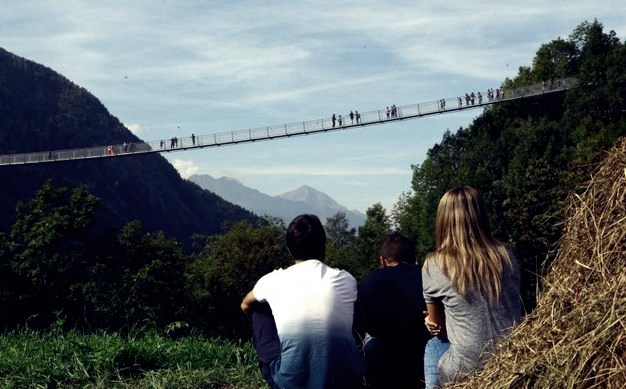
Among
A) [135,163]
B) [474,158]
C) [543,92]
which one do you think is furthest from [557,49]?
[135,163]

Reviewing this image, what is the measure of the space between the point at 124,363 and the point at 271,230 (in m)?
49.9

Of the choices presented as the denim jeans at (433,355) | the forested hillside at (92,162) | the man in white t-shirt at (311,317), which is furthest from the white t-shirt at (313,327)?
the forested hillside at (92,162)

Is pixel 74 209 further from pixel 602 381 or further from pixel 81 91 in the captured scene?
pixel 81 91

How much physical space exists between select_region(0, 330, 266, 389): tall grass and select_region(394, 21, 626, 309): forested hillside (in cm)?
3067

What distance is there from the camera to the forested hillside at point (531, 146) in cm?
4422

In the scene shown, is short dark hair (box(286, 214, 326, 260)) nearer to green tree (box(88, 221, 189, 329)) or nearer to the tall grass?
the tall grass

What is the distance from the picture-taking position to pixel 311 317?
15.6 feet

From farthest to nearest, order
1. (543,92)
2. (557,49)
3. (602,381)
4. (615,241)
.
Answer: (557,49)
(543,92)
(615,241)
(602,381)

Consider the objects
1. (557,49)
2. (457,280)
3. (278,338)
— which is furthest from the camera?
(557,49)

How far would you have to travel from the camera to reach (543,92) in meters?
54.7

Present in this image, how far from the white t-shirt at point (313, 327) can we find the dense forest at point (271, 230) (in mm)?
32686

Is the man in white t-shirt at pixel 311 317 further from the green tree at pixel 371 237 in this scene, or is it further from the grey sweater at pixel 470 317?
the green tree at pixel 371 237

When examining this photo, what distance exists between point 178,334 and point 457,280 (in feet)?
16.0

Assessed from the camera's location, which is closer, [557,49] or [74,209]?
[74,209]
